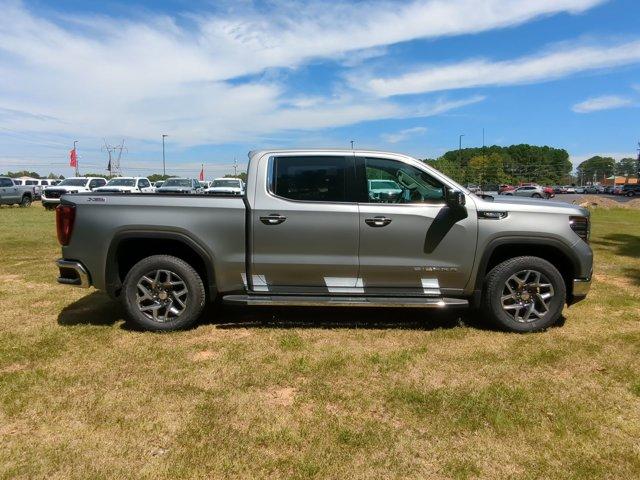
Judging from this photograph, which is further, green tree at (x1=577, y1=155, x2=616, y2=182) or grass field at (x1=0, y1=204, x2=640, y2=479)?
green tree at (x1=577, y1=155, x2=616, y2=182)

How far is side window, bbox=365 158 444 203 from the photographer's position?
479cm

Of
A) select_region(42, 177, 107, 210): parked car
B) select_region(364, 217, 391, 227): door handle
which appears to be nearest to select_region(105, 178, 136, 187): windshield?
select_region(42, 177, 107, 210): parked car

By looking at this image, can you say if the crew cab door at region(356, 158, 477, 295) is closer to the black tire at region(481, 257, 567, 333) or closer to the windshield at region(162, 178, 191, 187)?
the black tire at region(481, 257, 567, 333)

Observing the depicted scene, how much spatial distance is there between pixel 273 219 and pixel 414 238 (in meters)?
1.37

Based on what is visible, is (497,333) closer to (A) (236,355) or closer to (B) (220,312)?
(A) (236,355)

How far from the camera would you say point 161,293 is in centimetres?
482

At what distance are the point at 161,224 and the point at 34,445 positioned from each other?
7.49ft

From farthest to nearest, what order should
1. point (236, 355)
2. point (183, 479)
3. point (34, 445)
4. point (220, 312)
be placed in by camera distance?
1. point (220, 312)
2. point (236, 355)
3. point (34, 445)
4. point (183, 479)

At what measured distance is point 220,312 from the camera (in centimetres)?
569

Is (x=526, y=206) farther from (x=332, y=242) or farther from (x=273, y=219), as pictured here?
(x=273, y=219)

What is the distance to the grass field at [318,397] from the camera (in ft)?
9.04

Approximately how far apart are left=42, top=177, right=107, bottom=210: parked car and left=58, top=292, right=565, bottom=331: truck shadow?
20.4 metres

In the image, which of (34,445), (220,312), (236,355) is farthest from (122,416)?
(220,312)

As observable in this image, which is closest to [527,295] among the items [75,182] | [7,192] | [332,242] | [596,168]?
[332,242]
